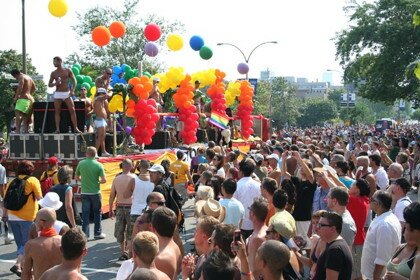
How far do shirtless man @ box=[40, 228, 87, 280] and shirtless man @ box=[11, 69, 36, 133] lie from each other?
9.78 metres

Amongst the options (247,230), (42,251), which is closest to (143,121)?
(247,230)

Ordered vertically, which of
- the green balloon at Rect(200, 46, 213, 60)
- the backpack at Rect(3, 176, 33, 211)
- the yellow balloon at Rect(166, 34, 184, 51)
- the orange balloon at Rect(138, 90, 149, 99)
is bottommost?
the backpack at Rect(3, 176, 33, 211)

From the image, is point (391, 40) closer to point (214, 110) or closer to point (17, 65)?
point (214, 110)

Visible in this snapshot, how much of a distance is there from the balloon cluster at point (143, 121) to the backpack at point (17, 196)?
24.0 ft

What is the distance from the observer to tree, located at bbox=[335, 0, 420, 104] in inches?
1248

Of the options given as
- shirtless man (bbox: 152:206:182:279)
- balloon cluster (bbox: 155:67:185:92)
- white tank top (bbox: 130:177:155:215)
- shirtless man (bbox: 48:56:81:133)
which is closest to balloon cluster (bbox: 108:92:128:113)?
shirtless man (bbox: 48:56:81:133)

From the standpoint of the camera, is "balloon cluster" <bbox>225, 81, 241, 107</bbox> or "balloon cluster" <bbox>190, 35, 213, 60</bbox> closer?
"balloon cluster" <bbox>190, 35, 213, 60</bbox>

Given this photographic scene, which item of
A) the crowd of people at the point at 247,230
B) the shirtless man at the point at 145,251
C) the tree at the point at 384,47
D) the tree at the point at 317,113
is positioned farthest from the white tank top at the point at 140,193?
the tree at the point at 317,113

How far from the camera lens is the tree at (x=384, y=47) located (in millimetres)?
31703

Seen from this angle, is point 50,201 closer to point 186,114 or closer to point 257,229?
point 257,229

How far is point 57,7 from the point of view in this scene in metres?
15.3

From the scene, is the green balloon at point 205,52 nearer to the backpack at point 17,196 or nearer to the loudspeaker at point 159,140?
the loudspeaker at point 159,140

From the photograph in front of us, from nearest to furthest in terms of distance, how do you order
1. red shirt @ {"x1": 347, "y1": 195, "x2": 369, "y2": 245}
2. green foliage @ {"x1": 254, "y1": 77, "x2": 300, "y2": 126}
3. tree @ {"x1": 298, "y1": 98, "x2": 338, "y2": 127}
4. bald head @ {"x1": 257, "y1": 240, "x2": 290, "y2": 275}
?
bald head @ {"x1": 257, "y1": 240, "x2": 290, "y2": 275}
red shirt @ {"x1": 347, "y1": 195, "x2": 369, "y2": 245}
green foliage @ {"x1": 254, "y1": 77, "x2": 300, "y2": 126}
tree @ {"x1": 298, "y1": 98, "x2": 338, "y2": 127}

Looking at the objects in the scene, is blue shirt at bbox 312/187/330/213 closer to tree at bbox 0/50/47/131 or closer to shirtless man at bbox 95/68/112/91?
shirtless man at bbox 95/68/112/91
